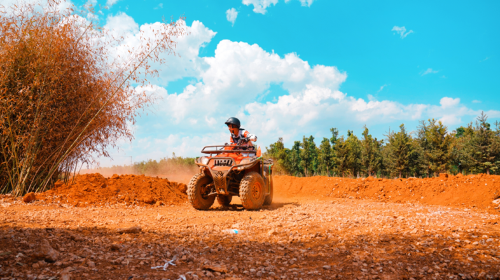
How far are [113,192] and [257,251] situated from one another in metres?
7.19

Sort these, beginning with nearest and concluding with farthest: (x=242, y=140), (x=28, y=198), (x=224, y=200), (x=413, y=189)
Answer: (x=28, y=198) < (x=242, y=140) < (x=224, y=200) < (x=413, y=189)

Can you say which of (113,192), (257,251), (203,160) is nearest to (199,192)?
(203,160)

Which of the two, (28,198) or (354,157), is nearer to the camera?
(28,198)

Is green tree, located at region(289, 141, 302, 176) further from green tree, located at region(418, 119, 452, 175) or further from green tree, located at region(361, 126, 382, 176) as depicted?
green tree, located at region(418, 119, 452, 175)

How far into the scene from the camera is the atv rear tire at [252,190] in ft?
24.0

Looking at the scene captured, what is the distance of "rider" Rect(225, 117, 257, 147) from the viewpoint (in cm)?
845

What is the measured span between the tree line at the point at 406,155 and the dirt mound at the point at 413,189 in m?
15.4

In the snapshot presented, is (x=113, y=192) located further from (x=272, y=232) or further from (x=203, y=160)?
(x=272, y=232)

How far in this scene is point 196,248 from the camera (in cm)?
404

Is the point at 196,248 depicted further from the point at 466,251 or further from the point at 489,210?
the point at 489,210

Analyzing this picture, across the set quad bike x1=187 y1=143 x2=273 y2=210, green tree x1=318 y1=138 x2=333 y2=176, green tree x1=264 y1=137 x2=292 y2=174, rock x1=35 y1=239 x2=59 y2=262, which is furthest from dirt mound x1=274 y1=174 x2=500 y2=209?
green tree x1=318 y1=138 x2=333 y2=176

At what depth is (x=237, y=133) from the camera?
28.4 feet

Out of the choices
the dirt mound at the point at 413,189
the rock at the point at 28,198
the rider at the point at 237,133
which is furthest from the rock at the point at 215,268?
the dirt mound at the point at 413,189

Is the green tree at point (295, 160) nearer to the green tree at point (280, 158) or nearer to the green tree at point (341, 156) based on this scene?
the green tree at point (280, 158)
